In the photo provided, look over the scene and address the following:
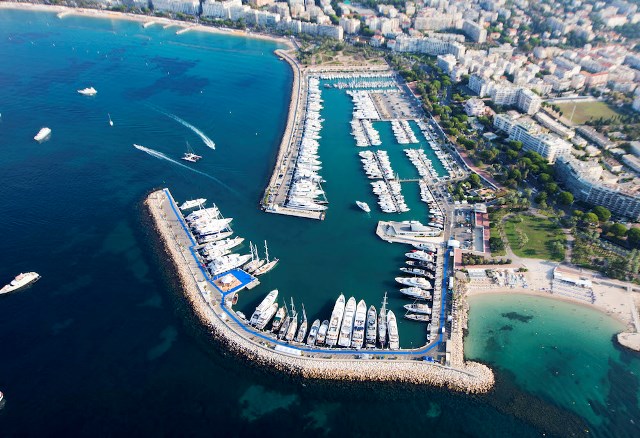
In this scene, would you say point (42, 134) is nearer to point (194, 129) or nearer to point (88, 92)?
point (88, 92)

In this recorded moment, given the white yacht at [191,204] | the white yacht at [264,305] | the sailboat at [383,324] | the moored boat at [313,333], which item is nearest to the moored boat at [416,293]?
the sailboat at [383,324]

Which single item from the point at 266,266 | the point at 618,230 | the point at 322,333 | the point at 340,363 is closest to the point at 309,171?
the point at 266,266

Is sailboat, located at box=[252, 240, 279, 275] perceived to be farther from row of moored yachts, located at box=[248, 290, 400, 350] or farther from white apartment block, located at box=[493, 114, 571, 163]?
white apartment block, located at box=[493, 114, 571, 163]

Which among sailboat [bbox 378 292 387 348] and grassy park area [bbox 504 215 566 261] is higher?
grassy park area [bbox 504 215 566 261]

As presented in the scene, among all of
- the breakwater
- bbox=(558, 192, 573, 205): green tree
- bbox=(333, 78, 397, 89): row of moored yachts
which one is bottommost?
the breakwater

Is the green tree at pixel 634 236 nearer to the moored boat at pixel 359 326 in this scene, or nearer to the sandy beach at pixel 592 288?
the sandy beach at pixel 592 288

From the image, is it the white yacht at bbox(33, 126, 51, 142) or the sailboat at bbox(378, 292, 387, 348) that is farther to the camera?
the white yacht at bbox(33, 126, 51, 142)

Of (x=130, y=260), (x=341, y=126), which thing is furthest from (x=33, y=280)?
(x=341, y=126)

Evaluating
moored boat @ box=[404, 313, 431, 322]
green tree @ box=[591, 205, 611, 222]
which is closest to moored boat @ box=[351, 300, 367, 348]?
moored boat @ box=[404, 313, 431, 322]
